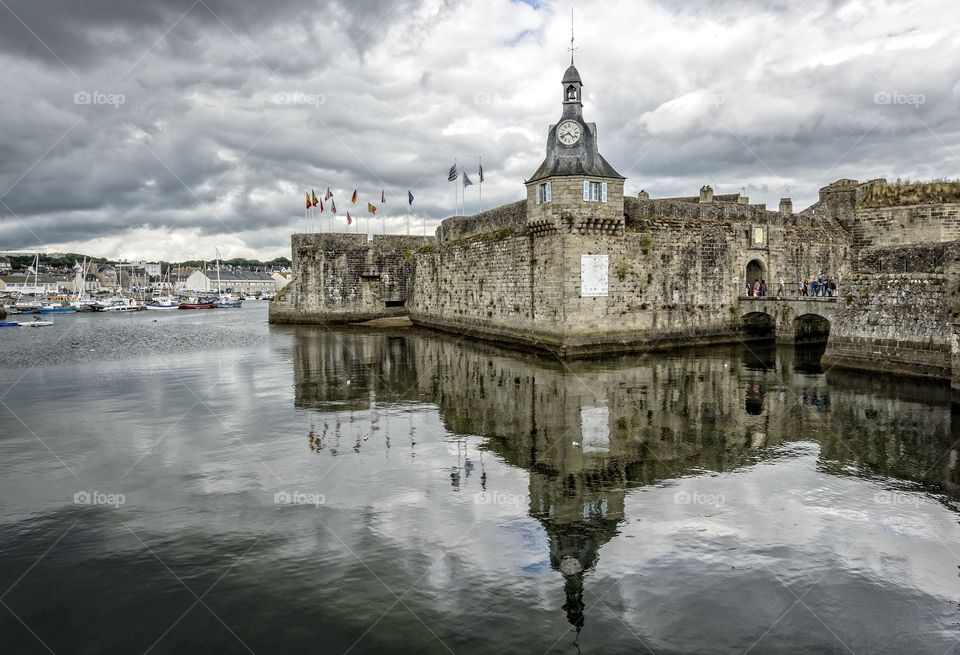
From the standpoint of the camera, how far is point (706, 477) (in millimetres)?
9594

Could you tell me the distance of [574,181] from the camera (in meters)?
24.7

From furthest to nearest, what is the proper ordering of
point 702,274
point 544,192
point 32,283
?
1. point 32,283
2. point 702,274
3. point 544,192

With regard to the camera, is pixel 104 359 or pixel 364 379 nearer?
pixel 364 379

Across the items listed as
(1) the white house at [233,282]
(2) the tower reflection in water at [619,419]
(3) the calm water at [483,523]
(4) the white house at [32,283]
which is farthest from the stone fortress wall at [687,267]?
(4) the white house at [32,283]

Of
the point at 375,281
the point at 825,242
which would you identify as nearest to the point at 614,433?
the point at 825,242

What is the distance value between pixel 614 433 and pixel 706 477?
2.76 m

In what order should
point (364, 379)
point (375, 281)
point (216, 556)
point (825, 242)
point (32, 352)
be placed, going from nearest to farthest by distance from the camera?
point (216, 556) → point (364, 379) → point (32, 352) → point (825, 242) → point (375, 281)

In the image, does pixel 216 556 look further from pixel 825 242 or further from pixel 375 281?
pixel 375 281

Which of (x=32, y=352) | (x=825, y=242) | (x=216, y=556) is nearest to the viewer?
(x=216, y=556)

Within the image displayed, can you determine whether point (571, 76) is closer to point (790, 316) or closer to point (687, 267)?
point (687, 267)

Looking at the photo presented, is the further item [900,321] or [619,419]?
[900,321]

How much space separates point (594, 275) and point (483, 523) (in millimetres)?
18844

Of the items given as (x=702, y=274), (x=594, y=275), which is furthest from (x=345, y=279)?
(x=702, y=274)

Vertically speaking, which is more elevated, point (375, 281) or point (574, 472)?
point (375, 281)
